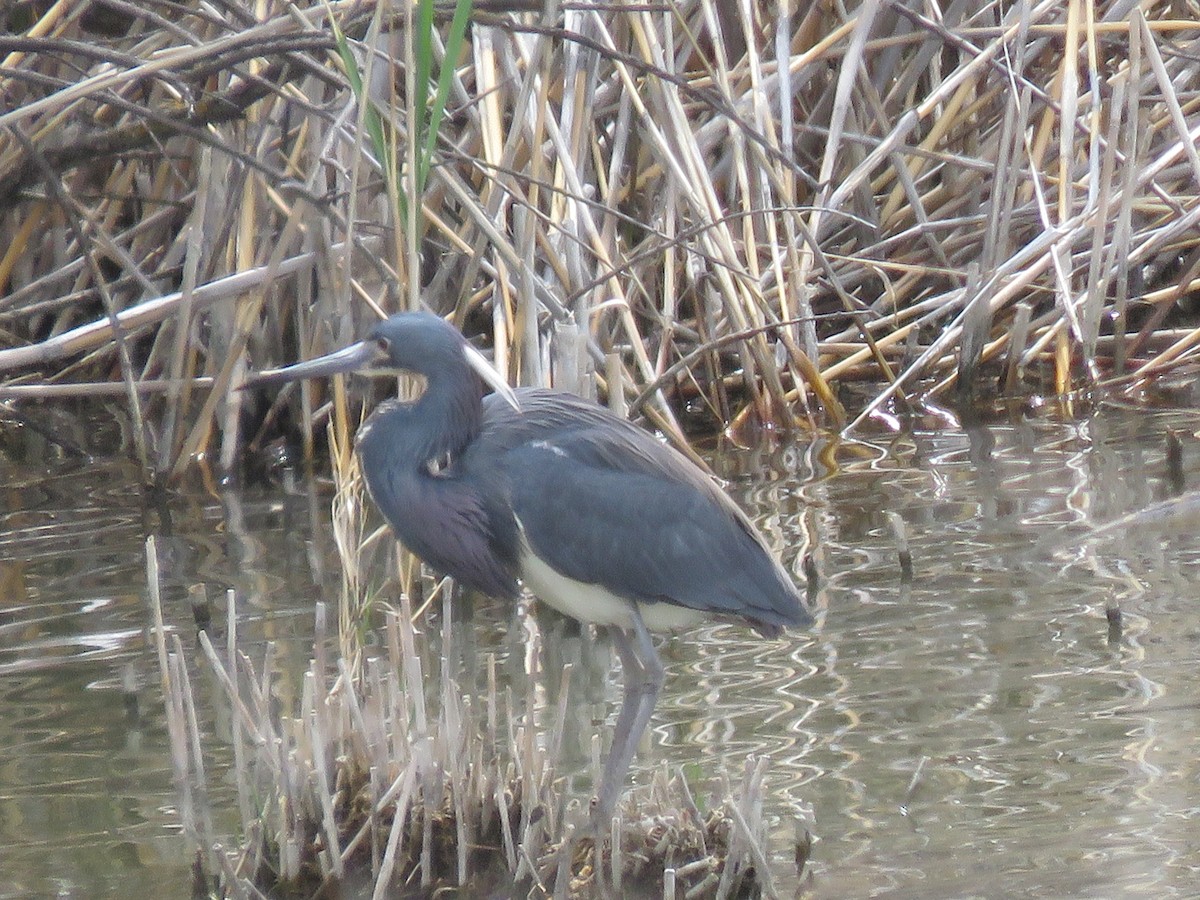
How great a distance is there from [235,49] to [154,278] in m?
2.39

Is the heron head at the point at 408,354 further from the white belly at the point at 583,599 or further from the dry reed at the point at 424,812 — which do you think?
the dry reed at the point at 424,812

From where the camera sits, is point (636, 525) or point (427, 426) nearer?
point (427, 426)

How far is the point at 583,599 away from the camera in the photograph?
4.03m

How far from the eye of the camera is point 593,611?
13.3 feet

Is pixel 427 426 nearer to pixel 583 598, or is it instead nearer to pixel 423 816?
pixel 583 598

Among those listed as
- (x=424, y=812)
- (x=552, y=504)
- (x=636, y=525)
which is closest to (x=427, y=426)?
(x=552, y=504)

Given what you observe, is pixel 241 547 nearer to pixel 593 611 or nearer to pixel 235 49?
pixel 235 49

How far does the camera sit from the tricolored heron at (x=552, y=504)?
→ 12.7ft

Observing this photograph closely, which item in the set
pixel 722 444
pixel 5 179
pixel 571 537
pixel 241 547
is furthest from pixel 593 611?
pixel 5 179

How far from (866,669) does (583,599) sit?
0.92 m

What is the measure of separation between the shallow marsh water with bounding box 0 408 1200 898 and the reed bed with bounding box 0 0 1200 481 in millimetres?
530

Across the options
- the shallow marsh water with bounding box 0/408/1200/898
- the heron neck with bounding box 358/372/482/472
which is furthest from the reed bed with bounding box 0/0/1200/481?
the heron neck with bounding box 358/372/482/472

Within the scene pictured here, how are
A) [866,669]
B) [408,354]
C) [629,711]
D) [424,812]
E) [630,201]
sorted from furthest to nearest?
[630,201] < [866,669] < [629,711] < [408,354] < [424,812]

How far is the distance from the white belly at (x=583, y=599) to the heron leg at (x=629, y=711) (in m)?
0.04
